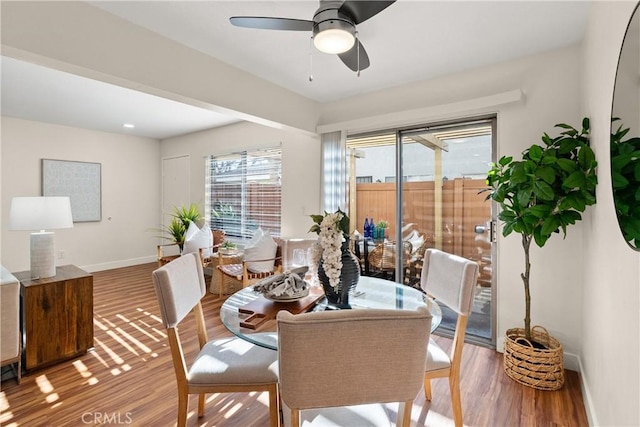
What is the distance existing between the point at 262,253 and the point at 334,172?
1.36 m

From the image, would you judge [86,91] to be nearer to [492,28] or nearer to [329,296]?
[329,296]

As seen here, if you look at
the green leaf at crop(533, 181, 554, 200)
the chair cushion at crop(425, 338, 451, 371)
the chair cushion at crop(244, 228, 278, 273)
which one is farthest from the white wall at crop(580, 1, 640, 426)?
the chair cushion at crop(244, 228, 278, 273)

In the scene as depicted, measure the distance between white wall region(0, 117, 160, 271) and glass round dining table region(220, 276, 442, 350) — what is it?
5.03 metres

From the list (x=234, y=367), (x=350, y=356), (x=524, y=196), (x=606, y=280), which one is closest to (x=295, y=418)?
(x=350, y=356)

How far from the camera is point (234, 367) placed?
1.52 m

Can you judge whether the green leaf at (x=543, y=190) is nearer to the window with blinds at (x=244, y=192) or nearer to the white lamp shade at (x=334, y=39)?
the white lamp shade at (x=334, y=39)

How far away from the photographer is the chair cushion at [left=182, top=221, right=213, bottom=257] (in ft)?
14.4

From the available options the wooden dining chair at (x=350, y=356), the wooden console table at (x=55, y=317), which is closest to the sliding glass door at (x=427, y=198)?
the wooden dining chair at (x=350, y=356)

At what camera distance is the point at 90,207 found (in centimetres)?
553

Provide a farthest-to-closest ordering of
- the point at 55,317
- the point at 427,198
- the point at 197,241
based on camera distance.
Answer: the point at 197,241 < the point at 427,198 < the point at 55,317

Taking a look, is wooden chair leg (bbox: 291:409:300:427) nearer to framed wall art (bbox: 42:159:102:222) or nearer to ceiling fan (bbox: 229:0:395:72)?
ceiling fan (bbox: 229:0:395:72)

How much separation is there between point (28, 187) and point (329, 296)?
571 centimetres

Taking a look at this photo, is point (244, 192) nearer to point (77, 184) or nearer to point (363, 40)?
point (77, 184)

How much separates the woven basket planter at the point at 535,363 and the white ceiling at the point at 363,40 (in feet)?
7.20
